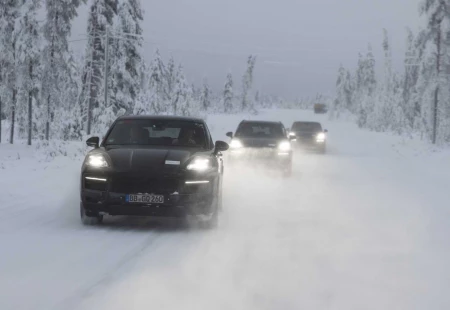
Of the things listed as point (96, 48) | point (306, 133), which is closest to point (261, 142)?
point (306, 133)

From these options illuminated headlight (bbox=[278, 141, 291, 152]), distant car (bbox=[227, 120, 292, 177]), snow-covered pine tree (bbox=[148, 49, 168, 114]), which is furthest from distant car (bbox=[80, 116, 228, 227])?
snow-covered pine tree (bbox=[148, 49, 168, 114])

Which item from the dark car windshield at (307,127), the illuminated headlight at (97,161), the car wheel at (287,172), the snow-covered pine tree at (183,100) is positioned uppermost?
the snow-covered pine tree at (183,100)

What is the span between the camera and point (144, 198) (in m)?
7.84

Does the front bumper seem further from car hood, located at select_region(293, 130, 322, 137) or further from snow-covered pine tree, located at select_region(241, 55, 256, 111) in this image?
snow-covered pine tree, located at select_region(241, 55, 256, 111)

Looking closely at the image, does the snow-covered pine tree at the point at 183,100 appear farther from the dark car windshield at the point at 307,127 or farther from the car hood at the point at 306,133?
the car hood at the point at 306,133

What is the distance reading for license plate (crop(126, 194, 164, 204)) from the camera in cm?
783

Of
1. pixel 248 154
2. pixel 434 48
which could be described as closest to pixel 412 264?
pixel 248 154

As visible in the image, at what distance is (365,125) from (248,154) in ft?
268

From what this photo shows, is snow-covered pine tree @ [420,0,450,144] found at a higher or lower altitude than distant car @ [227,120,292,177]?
higher

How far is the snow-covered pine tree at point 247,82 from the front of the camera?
160250 millimetres

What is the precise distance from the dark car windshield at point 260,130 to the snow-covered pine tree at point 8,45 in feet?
89.3

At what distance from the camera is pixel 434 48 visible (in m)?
41.4

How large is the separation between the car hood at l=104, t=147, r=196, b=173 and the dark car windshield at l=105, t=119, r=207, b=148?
0.71m

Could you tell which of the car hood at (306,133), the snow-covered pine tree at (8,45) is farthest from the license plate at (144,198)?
the snow-covered pine tree at (8,45)
